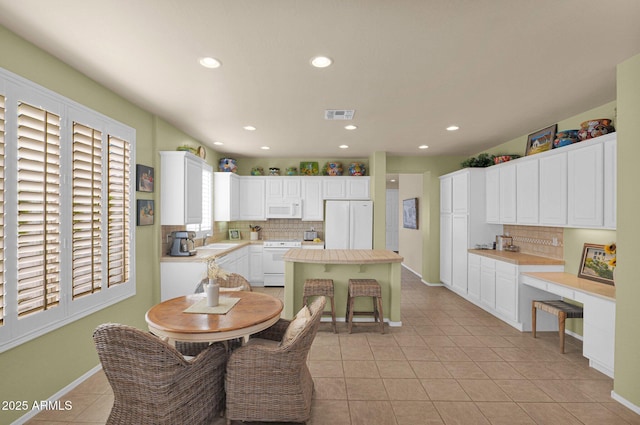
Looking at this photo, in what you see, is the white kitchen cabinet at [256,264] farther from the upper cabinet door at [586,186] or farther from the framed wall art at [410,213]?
the upper cabinet door at [586,186]

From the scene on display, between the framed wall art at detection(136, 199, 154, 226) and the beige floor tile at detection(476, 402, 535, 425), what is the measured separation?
367 centimetres

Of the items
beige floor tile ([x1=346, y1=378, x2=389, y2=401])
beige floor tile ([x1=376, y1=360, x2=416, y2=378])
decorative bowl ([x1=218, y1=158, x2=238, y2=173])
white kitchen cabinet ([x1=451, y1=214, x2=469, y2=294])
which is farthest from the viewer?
decorative bowl ([x1=218, y1=158, x2=238, y2=173])

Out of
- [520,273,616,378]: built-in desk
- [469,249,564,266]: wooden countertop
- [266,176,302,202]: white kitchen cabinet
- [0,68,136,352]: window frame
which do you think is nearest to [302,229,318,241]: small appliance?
[266,176,302,202]: white kitchen cabinet

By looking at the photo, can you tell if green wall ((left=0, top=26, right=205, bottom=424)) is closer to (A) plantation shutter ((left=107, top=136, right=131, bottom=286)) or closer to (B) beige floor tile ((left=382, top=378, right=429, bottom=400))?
(A) plantation shutter ((left=107, top=136, right=131, bottom=286))

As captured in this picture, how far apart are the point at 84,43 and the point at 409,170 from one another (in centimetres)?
548

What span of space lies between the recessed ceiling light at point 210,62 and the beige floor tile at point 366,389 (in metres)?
2.83

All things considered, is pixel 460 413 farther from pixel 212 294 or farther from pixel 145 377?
pixel 145 377

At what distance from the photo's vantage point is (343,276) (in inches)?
165

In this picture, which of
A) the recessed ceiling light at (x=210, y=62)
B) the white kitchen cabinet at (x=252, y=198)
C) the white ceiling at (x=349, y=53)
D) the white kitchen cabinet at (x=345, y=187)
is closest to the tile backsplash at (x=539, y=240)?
the white ceiling at (x=349, y=53)

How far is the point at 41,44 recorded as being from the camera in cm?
225

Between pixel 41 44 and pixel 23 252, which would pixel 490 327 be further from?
pixel 41 44

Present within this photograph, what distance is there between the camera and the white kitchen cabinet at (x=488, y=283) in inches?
177

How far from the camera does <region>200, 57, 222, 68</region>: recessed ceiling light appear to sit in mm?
2438

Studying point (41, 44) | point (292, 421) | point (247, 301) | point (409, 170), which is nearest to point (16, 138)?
point (41, 44)
